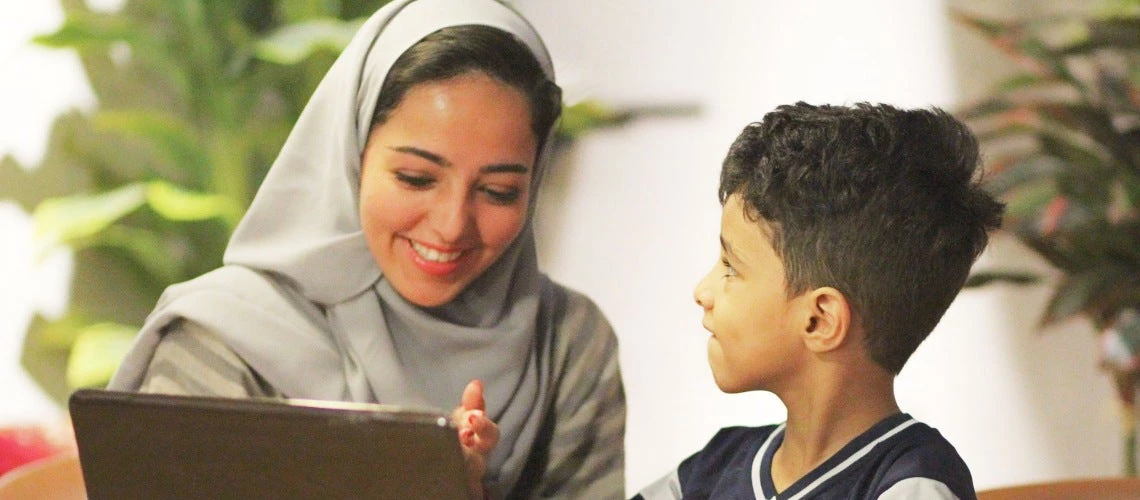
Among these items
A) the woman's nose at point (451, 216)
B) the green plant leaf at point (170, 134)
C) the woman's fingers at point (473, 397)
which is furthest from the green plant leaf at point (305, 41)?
the woman's fingers at point (473, 397)

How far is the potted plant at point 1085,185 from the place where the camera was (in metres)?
2.16

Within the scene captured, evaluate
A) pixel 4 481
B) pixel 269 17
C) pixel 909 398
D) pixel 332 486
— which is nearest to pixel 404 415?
pixel 332 486

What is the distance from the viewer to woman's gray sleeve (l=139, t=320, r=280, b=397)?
3.79ft

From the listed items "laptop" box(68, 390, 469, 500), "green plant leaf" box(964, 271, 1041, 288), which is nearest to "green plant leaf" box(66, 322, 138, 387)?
"laptop" box(68, 390, 469, 500)

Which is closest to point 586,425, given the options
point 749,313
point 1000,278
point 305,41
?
point 749,313

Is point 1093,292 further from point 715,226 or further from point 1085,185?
point 715,226

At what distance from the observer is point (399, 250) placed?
1168 mm

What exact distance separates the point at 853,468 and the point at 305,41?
1.34 metres

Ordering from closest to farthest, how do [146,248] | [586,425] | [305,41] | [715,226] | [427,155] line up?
[427,155]
[586,425]
[305,41]
[146,248]
[715,226]

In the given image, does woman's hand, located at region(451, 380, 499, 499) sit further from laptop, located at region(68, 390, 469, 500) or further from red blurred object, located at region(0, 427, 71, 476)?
red blurred object, located at region(0, 427, 71, 476)

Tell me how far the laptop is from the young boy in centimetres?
27

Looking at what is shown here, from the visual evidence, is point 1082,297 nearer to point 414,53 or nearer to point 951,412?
point 951,412

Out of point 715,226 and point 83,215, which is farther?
point 715,226

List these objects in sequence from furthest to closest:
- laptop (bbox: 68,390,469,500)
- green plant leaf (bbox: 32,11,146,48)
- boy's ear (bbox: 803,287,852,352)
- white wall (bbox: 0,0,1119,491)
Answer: white wall (bbox: 0,0,1119,491)
green plant leaf (bbox: 32,11,146,48)
boy's ear (bbox: 803,287,852,352)
laptop (bbox: 68,390,469,500)
